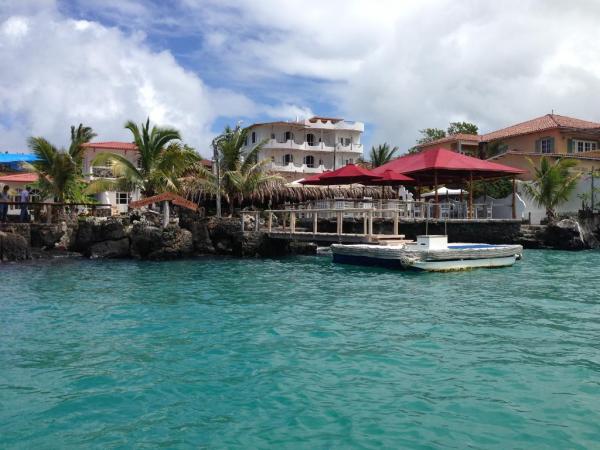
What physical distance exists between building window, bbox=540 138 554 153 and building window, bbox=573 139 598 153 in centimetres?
220

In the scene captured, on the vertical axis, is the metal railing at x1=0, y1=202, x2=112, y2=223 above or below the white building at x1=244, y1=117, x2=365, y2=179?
below

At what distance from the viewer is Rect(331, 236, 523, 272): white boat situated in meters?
18.1

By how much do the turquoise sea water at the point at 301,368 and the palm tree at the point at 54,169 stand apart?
44.1 ft

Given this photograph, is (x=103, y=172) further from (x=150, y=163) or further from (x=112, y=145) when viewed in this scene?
(x=150, y=163)

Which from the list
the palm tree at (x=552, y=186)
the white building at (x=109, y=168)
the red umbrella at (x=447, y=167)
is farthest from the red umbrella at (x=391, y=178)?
the white building at (x=109, y=168)

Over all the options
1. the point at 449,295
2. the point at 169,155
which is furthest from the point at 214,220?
the point at 449,295

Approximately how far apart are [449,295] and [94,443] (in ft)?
32.9

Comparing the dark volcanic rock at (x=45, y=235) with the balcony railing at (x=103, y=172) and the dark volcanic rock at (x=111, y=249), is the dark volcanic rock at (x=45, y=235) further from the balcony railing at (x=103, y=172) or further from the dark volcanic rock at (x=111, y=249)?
the balcony railing at (x=103, y=172)

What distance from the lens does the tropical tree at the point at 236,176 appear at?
2916 cm

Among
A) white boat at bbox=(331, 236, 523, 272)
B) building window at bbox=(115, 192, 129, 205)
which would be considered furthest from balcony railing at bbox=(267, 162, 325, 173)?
white boat at bbox=(331, 236, 523, 272)

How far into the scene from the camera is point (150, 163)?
27.1 meters

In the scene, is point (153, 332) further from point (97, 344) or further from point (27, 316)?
point (27, 316)

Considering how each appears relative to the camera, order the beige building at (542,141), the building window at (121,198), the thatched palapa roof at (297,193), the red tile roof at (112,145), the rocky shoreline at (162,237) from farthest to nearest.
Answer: the red tile roof at (112,145) < the building window at (121,198) < the beige building at (542,141) < the thatched palapa roof at (297,193) < the rocky shoreline at (162,237)

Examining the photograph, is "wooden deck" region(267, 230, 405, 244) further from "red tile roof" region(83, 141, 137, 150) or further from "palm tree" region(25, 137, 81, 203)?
"red tile roof" region(83, 141, 137, 150)
